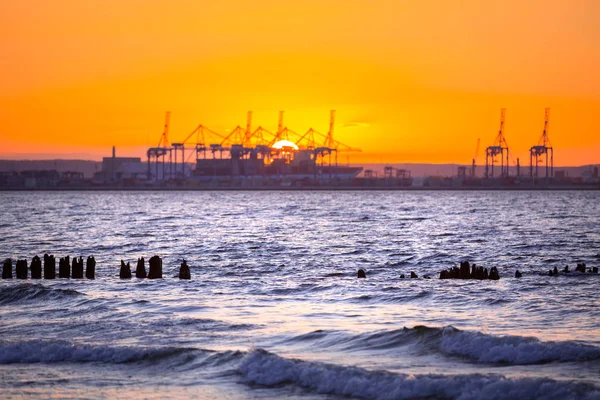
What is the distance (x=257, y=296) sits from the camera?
78.2 ft

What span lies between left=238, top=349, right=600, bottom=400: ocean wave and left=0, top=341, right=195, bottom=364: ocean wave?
1.89 meters

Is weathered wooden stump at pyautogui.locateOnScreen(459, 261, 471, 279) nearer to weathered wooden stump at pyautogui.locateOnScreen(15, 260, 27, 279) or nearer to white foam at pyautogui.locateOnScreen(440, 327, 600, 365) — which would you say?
white foam at pyautogui.locateOnScreen(440, 327, 600, 365)

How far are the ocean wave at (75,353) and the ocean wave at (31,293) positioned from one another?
7.39 metres

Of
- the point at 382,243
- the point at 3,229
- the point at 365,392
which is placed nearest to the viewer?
the point at 365,392

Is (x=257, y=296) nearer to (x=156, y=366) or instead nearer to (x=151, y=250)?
(x=156, y=366)

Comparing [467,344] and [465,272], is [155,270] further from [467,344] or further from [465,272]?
[467,344]

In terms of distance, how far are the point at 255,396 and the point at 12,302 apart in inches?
462

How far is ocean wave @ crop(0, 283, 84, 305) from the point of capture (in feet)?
76.3

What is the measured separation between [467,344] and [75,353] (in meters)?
6.50

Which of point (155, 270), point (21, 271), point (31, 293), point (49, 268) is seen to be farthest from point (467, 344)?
point (21, 271)

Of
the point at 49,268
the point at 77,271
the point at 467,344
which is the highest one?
the point at 467,344

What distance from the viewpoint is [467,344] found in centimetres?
1570

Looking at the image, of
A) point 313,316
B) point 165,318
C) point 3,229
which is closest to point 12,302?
point 165,318

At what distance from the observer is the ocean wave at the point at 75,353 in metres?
15.4
